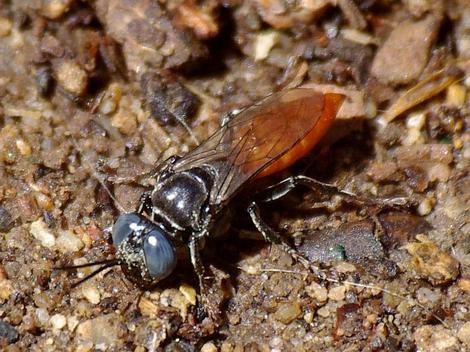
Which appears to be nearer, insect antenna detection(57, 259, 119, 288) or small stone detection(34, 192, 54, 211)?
insect antenna detection(57, 259, 119, 288)

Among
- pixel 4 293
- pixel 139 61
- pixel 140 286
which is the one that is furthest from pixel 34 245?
pixel 139 61

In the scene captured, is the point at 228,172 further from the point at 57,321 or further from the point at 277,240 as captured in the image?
the point at 57,321

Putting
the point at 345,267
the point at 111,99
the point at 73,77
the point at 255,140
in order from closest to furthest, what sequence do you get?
the point at 345,267, the point at 255,140, the point at 73,77, the point at 111,99

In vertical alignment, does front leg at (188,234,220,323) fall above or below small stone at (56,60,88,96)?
below

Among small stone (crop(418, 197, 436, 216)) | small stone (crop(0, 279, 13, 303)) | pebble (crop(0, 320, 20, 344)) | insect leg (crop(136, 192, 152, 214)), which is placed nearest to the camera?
pebble (crop(0, 320, 20, 344))

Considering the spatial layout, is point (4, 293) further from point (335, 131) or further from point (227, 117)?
Answer: point (335, 131)

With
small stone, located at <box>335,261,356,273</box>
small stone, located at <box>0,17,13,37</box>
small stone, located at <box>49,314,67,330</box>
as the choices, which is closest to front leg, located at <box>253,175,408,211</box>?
small stone, located at <box>335,261,356,273</box>

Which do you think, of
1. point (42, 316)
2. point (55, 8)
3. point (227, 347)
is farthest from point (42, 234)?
point (55, 8)

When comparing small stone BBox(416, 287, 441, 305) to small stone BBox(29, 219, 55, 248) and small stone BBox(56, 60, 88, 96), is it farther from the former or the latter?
small stone BBox(56, 60, 88, 96)
